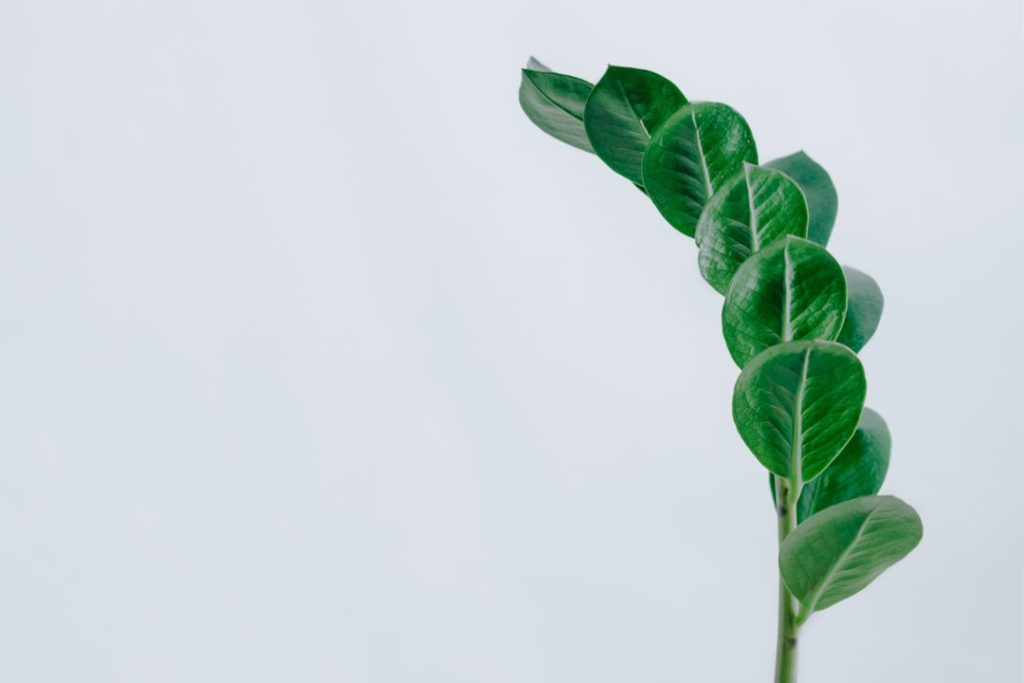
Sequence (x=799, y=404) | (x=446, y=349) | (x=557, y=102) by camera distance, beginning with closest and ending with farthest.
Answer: (x=799, y=404), (x=557, y=102), (x=446, y=349)

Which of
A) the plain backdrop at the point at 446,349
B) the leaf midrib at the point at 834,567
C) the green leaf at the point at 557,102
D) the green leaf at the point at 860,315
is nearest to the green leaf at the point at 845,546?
the leaf midrib at the point at 834,567

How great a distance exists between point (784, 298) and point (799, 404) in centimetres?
4

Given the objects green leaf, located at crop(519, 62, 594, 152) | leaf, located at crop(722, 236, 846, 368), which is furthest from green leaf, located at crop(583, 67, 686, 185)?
leaf, located at crop(722, 236, 846, 368)

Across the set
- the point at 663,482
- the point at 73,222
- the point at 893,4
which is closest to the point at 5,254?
the point at 73,222

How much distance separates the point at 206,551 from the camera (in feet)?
4.35

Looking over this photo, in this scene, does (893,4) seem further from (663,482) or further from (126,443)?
(126,443)

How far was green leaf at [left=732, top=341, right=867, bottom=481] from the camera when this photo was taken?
0.41 metres

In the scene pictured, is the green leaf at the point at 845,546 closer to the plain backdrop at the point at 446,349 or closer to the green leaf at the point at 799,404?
the green leaf at the point at 799,404

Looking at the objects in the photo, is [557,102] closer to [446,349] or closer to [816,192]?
[816,192]

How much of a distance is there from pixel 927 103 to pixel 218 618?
109 centimetres

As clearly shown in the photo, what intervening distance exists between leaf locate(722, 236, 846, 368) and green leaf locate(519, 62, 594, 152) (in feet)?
0.48

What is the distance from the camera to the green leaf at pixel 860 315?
1.67 ft

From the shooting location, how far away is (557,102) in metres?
0.55

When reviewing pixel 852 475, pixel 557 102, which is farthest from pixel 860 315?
pixel 557 102
